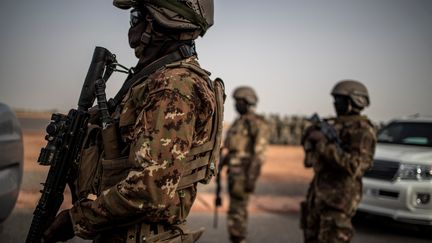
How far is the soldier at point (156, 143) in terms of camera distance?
1.97 metres

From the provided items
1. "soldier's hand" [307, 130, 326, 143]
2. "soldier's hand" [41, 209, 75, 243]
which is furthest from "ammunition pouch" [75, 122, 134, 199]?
"soldier's hand" [307, 130, 326, 143]

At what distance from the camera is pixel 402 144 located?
891 cm

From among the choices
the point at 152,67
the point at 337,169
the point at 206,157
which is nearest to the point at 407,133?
the point at 337,169

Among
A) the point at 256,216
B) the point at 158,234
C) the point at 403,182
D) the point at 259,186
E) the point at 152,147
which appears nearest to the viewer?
the point at 152,147

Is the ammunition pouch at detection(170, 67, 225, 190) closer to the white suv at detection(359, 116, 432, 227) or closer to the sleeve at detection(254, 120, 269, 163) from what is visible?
the sleeve at detection(254, 120, 269, 163)

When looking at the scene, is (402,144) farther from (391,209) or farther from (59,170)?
(59,170)

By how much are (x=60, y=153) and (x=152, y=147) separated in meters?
0.53

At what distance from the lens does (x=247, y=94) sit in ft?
26.2

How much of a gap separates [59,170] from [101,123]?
0.29 metres

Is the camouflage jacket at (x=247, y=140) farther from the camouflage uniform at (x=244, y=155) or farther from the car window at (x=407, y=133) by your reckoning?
the car window at (x=407, y=133)

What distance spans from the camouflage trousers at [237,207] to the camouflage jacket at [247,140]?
315mm

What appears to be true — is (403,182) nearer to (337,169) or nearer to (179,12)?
(337,169)

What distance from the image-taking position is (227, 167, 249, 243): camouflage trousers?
21.8ft

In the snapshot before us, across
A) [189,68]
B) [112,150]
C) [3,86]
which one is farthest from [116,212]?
[3,86]
